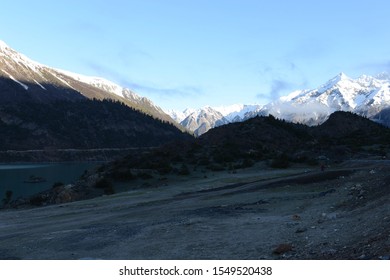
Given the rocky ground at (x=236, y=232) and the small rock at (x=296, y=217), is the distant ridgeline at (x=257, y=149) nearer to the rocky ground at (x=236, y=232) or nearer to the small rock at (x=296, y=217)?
the rocky ground at (x=236, y=232)

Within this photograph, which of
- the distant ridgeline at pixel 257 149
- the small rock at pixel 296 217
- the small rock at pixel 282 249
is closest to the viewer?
the small rock at pixel 282 249

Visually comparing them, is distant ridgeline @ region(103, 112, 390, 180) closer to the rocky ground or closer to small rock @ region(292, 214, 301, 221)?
the rocky ground

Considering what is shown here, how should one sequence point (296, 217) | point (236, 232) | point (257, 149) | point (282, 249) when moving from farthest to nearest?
point (257, 149), point (296, 217), point (236, 232), point (282, 249)

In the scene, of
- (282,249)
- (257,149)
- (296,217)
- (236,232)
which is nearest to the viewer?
(282,249)

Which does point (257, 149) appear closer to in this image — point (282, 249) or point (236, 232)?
point (236, 232)

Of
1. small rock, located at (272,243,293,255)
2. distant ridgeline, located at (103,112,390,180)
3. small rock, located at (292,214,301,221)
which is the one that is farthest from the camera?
distant ridgeline, located at (103,112,390,180)

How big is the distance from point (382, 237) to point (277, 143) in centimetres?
9065

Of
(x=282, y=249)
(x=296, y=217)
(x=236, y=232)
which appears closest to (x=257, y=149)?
(x=296, y=217)

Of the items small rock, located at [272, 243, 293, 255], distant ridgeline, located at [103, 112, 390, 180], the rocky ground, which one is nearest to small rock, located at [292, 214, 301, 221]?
the rocky ground

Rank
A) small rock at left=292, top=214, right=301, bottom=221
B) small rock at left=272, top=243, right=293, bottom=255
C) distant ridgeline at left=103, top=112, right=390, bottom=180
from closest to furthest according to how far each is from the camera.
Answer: small rock at left=272, top=243, right=293, bottom=255, small rock at left=292, top=214, right=301, bottom=221, distant ridgeline at left=103, top=112, right=390, bottom=180

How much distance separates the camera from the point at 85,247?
1647 cm

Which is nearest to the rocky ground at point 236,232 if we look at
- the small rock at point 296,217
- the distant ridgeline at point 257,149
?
the small rock at point 296,217

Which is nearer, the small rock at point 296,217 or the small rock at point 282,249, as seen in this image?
the small rock at point 282,249
